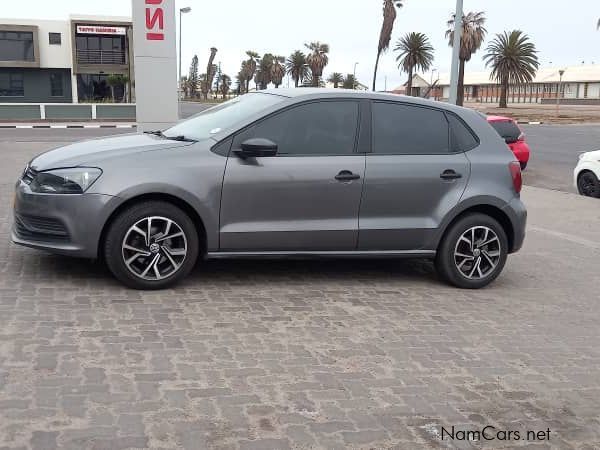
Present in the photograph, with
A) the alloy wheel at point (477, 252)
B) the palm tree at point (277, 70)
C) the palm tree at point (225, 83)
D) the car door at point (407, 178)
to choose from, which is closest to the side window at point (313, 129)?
the car door at point (407, 178)

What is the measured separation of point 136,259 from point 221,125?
1380mm

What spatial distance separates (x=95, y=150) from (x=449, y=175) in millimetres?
3091

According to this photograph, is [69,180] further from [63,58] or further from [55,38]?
[63,58]

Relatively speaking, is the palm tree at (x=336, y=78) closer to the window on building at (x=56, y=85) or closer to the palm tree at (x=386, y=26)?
the palm tree at (x=386, y=26)

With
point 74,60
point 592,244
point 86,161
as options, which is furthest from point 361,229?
point 74,60

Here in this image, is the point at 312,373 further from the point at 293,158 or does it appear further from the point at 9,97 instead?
the point at 9,97

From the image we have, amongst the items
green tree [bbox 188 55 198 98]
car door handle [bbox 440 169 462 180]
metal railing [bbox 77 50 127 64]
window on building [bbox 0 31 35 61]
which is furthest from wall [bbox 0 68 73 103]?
green tree [bbox 188 55 198 98]

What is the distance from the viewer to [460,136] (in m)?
6.18

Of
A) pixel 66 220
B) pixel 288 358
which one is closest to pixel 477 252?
pixel 288 358

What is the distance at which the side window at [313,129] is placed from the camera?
223 inches

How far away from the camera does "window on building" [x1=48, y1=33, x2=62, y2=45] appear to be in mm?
47812

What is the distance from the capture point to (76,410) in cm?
343

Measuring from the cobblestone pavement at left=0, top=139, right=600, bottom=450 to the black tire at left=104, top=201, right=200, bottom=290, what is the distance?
0.39ft
